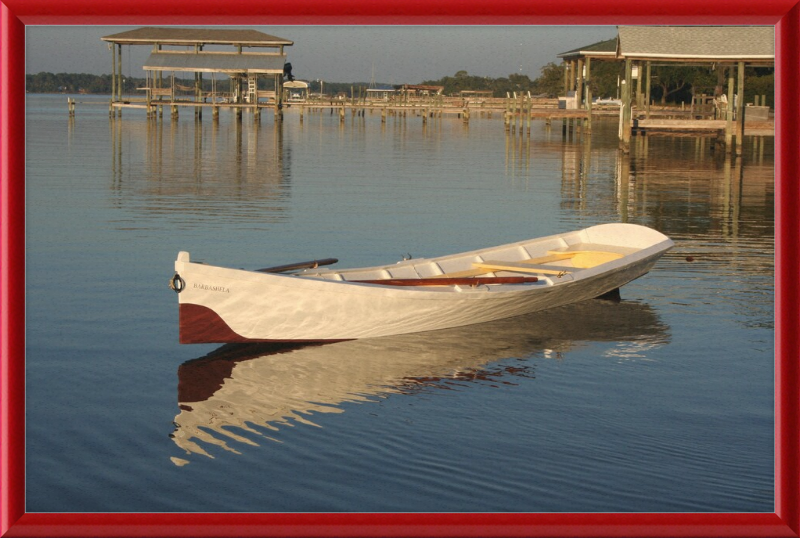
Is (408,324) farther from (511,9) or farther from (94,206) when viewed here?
(94,206)

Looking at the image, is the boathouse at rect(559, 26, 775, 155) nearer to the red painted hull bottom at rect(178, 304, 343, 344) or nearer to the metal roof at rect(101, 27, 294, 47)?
the metal roof at rect(101, 27, 294, 47)

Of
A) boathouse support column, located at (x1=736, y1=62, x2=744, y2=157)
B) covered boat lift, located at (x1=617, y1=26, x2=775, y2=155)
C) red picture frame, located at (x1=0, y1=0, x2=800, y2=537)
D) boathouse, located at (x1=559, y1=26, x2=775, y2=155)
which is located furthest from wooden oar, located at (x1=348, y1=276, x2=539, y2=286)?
boathouse support column, located at (x1=736, y1=62, x2=744, y2=157)

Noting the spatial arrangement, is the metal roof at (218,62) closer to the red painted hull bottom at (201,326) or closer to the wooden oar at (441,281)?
the wooden oar at (441,281)

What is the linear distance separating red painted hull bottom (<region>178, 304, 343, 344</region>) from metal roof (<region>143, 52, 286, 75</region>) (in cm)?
4675

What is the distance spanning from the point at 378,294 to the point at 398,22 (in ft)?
22.9

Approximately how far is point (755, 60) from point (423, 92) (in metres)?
50.6

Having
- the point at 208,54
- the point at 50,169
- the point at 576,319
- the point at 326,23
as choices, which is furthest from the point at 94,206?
the point at 208,54

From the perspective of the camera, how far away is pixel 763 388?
913 centimetres

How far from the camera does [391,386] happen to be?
9148 millimetres

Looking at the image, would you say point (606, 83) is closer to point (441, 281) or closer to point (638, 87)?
point (638, 87)

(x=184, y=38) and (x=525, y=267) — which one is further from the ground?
(x=184, y=38)

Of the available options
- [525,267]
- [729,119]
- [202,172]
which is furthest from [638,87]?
[525,267]

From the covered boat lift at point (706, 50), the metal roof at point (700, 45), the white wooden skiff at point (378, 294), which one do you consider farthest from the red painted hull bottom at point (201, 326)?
the metal roof at point (700, 45)

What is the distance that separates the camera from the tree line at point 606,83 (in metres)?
56.3
